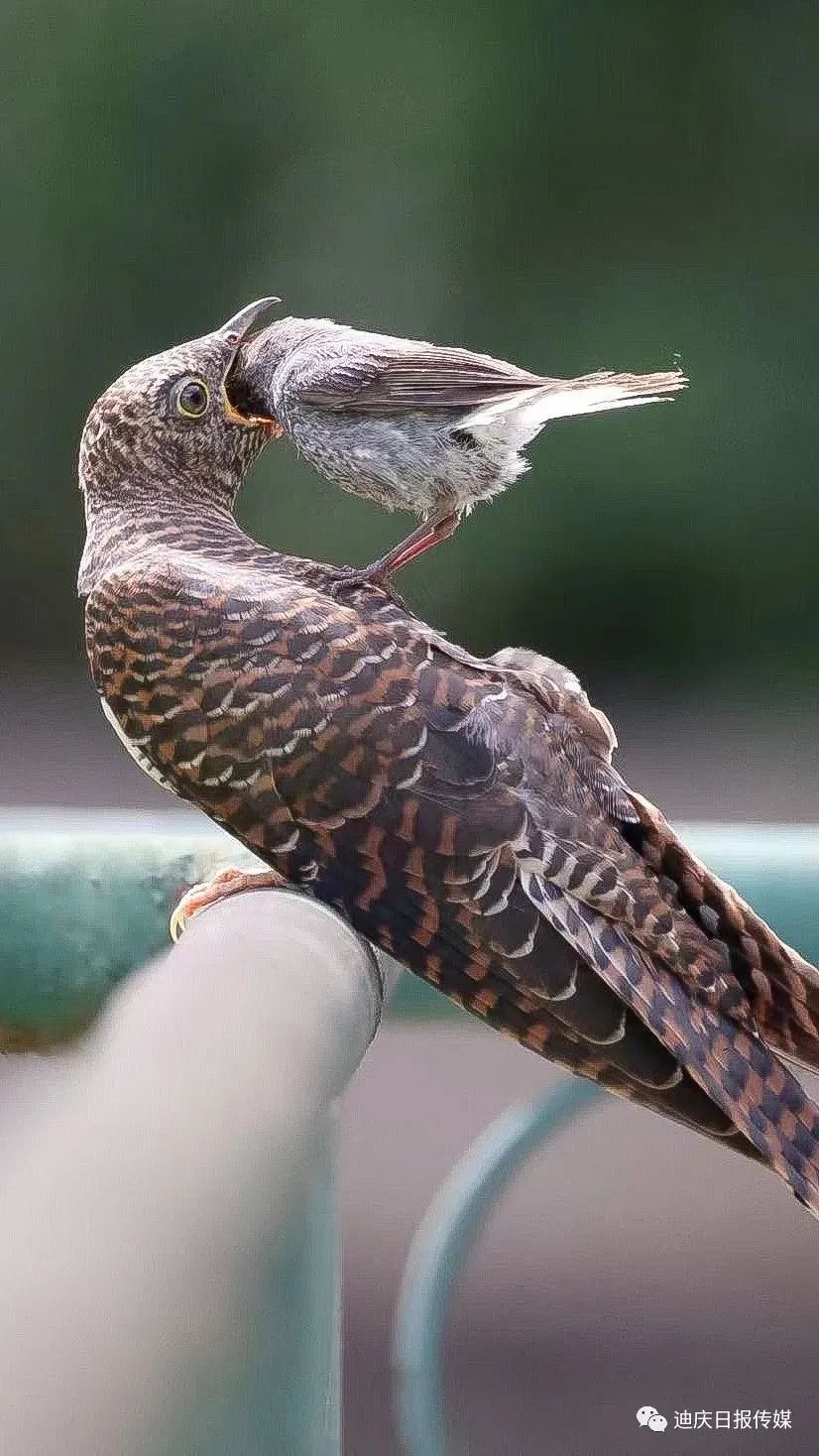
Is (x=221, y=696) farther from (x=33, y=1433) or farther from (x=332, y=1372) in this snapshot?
(x=33, y=1433)

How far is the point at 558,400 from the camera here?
56cm

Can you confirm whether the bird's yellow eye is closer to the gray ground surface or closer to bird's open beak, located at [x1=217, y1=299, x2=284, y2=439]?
bird's open beak, located at [x1=217, y1=299, x2=284, y2=439]

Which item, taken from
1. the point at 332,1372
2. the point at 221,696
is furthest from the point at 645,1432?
the point at 221,696

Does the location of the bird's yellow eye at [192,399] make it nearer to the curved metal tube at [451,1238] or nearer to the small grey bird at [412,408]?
the small grey bird at [412,408]

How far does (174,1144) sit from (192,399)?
0.44m

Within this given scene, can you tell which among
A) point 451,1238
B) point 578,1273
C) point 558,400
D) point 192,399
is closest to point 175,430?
point 192,399

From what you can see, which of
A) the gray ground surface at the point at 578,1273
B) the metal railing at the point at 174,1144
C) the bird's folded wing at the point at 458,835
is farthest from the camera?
the gray ground surface at the point at 578,1273

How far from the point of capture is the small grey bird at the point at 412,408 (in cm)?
57

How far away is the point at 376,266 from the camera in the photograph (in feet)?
5.14

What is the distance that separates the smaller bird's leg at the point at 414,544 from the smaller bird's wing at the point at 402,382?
0.18 ft

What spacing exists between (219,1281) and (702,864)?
395mm

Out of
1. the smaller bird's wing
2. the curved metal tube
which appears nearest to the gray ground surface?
the curved metal tube

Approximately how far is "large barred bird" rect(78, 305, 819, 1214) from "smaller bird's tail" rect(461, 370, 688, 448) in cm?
8

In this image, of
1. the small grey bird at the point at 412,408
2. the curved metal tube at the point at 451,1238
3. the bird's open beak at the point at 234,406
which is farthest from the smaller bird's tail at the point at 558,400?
the curved metal tube at the point at 451,1238
